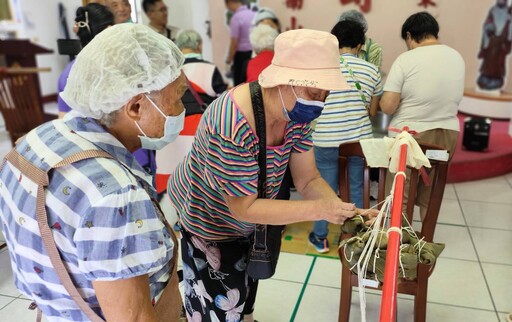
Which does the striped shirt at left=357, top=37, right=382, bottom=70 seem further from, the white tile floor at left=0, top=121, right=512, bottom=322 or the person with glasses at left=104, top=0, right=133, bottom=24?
the person with glasses at left=104, top=0, right=133, bottom=24

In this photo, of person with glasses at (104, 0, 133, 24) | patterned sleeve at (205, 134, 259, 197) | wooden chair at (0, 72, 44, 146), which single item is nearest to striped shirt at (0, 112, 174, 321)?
patterned sleeve at (205, 134, 259, 197)

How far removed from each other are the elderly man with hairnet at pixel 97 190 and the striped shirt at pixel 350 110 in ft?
5.05

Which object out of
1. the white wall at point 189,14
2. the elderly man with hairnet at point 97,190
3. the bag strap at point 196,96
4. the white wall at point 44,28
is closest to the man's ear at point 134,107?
the elderly man with hairnet at point 97,190

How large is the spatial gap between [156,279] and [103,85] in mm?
483

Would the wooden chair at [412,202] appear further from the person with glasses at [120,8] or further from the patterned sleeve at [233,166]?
the person with glasses at [120,8]

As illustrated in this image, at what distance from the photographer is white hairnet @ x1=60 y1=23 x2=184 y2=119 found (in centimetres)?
90

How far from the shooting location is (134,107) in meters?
0.98

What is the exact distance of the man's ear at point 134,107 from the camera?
96cm

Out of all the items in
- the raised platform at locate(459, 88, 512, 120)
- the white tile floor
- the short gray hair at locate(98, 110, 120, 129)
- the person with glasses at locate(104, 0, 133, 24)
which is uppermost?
the person with glasses at locate(104, 0, 133, 24)

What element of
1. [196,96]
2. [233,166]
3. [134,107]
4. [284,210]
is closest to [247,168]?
[233,166]

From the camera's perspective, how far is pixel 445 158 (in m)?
1.79

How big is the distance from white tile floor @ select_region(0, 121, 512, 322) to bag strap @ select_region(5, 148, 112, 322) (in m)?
1.54

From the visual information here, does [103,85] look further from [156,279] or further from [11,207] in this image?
[156,279]

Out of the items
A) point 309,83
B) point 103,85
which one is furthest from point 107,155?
point 309,83
